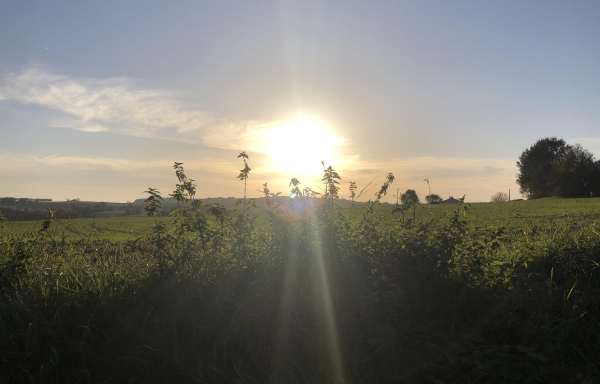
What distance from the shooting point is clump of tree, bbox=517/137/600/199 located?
57.3m

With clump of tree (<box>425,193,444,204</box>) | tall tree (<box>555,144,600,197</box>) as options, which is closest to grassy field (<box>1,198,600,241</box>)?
clump of tree (<box>425,193,444,204</box>)

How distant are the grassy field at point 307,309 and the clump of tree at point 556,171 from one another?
214 ft

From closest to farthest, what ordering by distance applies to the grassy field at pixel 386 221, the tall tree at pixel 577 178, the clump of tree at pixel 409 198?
the clump of tree at pixel 409 198 < the grassy field at pixel 386 221 < the tall tree at pixel 577 178

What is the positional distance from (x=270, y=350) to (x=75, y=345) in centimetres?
205

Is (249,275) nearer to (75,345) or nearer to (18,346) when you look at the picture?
(75,345)

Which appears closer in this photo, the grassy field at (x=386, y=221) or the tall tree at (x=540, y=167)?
the grassy field at (x=386, y=221)

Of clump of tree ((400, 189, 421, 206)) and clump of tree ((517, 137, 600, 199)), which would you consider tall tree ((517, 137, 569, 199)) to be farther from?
clump of tree ((400, 189, 421, 206))

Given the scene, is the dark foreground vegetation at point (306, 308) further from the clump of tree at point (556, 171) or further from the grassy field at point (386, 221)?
the clump of tree at point (556, 171)

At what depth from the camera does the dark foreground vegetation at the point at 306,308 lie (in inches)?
139

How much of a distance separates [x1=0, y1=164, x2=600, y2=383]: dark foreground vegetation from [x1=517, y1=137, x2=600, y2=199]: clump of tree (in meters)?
65.2

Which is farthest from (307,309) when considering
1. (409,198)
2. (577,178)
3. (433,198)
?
(577,178)

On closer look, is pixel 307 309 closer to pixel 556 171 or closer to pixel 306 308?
pixel 306 308

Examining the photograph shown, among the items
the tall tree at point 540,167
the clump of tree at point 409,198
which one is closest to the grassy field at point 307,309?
the clump of tree at point 409,198

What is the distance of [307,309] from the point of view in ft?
13.5
